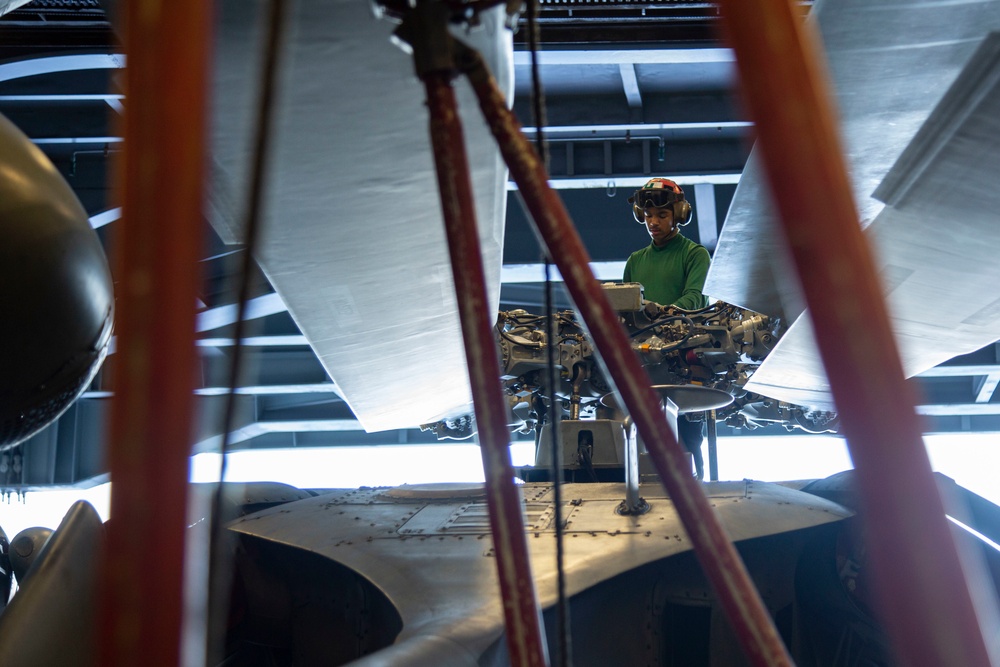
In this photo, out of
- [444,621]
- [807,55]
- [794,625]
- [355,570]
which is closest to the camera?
[807,55]

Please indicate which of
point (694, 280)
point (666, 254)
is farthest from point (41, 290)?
point (666, 254)

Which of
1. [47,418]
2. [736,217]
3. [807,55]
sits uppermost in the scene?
[736,217]

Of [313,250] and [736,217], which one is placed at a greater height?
[736,217]

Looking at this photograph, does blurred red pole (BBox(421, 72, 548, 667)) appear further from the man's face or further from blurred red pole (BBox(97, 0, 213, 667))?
the man's face

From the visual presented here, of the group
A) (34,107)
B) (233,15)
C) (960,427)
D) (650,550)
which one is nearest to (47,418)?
(233,15)

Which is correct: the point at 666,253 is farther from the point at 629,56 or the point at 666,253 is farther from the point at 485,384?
the point at 485,384

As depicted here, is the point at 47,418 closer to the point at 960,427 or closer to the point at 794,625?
the point at 794,625

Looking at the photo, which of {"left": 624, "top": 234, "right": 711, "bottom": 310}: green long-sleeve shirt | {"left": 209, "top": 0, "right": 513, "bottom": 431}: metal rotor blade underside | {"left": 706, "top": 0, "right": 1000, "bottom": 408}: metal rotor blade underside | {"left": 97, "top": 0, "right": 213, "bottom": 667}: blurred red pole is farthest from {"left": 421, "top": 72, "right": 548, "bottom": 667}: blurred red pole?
{"left": 624, "top": 234, "right": 711, "bottom": 310}: green long-sleeve shirt

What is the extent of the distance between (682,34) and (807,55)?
299 inches

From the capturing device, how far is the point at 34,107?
953cm

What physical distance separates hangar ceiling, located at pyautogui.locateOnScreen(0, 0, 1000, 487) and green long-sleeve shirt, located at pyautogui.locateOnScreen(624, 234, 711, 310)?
139 cm

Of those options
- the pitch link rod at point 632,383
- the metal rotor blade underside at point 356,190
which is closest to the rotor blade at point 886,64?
the metal rotor blade underside at point 356,190

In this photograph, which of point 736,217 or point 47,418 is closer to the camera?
point 47,418

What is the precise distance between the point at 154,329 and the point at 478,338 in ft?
1.41
